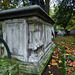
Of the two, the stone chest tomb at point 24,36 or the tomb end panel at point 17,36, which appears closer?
the stone chest tomb at point 24,36

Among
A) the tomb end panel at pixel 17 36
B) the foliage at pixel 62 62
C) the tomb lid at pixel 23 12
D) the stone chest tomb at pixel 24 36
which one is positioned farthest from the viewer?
the foliage at pixel 62 62

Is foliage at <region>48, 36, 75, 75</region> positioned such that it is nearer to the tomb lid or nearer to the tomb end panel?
the tomb end panel

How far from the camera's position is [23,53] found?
2078 mm

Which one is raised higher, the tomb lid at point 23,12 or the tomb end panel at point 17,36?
the tomb lid at point 23,12

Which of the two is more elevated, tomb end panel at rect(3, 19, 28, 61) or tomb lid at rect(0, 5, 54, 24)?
tomb lid at rect(0, 5, 54, 24)

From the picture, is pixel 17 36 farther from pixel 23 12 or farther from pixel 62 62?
pixel 62 62

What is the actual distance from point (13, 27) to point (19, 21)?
0.88 ft

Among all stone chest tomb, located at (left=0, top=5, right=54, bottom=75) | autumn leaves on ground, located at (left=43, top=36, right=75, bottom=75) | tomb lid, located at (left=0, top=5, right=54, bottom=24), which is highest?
tomb lid, located at (left=0, top=5, right=54, bottom=24)

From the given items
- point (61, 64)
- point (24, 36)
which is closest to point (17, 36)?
point (24, 36)

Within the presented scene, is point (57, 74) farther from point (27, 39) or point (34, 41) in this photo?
point (27, 39)

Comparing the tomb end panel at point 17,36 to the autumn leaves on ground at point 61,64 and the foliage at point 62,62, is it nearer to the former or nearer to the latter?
the autumn leaves on ground at point 61,64

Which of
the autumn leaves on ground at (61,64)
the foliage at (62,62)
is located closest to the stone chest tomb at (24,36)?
the autumn leaves on ground at (61,64)

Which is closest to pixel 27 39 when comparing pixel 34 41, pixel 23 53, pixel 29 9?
pixel 34 41

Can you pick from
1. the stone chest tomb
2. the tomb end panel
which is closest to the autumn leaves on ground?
the stone chest tomb
